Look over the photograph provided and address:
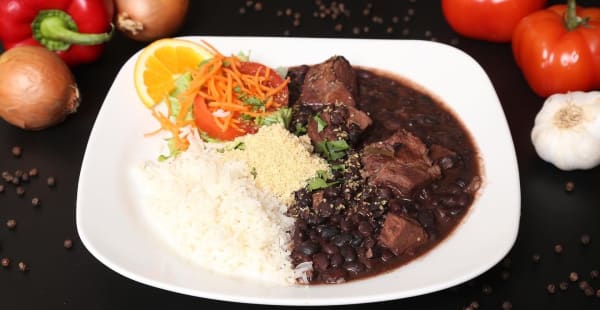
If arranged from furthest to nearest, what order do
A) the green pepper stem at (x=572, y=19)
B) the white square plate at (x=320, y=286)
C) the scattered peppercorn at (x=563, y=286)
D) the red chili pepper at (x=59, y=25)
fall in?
the red chili pepper at (x=59, y=25) → the green pepper stem at (x=572, y=19) → the scattered peppercorn at (x=563, y=286) → the white square plate at (x=320, y=286)

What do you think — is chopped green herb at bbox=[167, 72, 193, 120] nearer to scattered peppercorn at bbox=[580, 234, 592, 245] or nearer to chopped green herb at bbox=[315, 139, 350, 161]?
chopped green herb at bbox=[315, 139, 350, 161]

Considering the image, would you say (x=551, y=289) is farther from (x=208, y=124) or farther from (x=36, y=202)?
(x=36, y=202)

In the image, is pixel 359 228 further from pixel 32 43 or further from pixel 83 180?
pixel 32 43

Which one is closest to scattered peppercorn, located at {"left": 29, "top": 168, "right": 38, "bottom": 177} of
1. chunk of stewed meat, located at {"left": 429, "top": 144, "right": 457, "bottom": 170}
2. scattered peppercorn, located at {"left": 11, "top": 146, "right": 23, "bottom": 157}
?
scattered peppercorn, located at {"left": 11, "top": 146, "right": 23, "bottom": 157}

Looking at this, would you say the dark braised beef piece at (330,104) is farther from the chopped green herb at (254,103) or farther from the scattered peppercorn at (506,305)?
the scattered peppercorn at (506,305)

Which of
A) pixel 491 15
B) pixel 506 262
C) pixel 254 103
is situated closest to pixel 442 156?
pixel 506 262

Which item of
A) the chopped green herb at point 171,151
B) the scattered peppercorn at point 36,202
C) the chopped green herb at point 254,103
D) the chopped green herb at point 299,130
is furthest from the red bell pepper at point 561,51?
the scattered peppercorn at point 36,202

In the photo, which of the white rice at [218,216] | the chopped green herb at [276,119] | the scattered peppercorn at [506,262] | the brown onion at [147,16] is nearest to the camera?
the white rice at [218,216]
